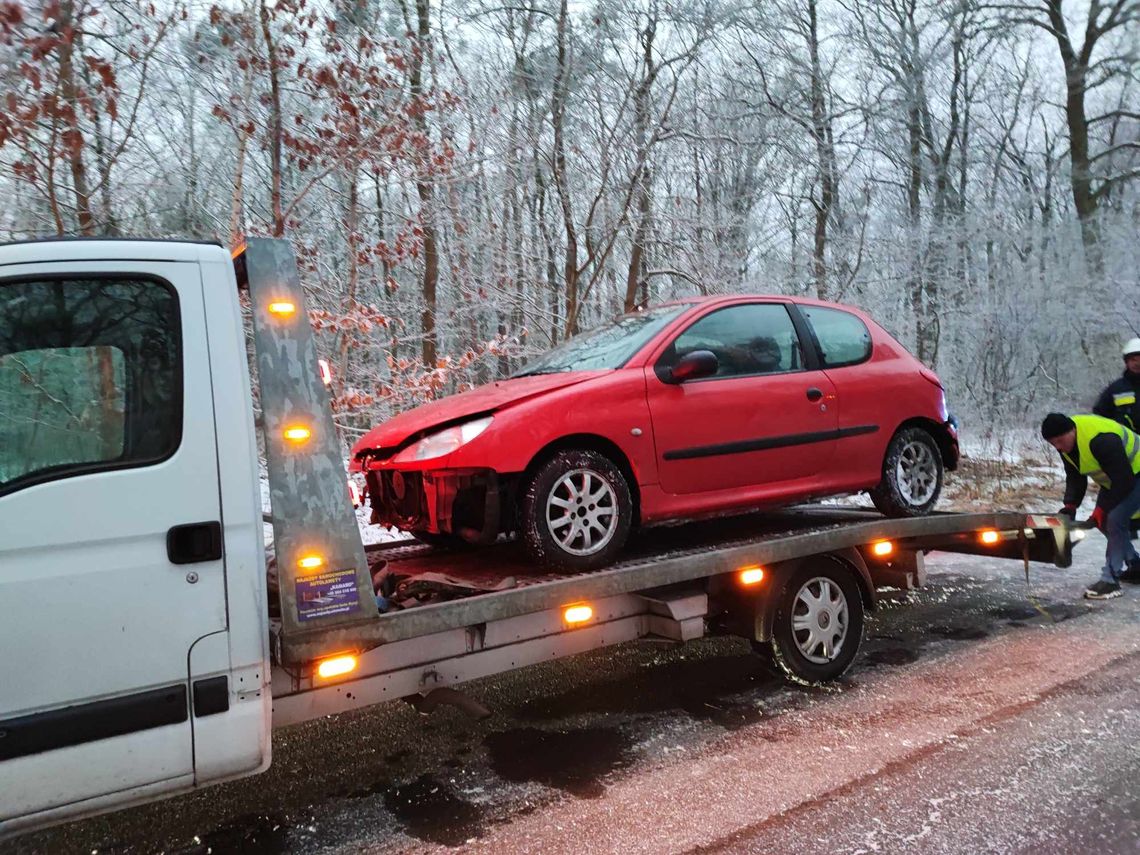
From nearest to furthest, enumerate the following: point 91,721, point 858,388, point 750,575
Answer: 1. point 91,721
2. point 750,575
3. point 858,388

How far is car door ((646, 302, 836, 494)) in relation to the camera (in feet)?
13.9

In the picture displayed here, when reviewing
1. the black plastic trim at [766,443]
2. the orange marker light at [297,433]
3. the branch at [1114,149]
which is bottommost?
the black plastic trim at [766,443]

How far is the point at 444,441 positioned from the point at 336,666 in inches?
45.5

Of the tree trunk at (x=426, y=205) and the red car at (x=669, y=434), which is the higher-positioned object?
the tree trunk at (x=426, y=205)

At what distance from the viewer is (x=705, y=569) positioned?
3.96 m

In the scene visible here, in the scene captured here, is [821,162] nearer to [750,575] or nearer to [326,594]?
[750,575]

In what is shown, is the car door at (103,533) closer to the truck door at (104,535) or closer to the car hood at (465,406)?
the truck door at (104,535)

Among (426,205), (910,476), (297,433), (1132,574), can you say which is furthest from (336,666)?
(426,205)

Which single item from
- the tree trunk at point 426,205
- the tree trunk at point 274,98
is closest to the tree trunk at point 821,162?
the tree trunk at point 426,205

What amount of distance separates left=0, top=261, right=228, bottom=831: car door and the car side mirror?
2.32 metres

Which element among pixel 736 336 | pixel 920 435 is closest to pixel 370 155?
pixel 736 336

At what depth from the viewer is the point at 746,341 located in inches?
187

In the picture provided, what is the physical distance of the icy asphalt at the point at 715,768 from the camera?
9.93 ft

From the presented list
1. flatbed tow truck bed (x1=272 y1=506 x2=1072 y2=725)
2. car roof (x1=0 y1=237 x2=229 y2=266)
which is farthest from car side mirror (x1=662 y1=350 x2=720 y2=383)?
car roof (x1=0 y1=237 x2=229 y2=266)
